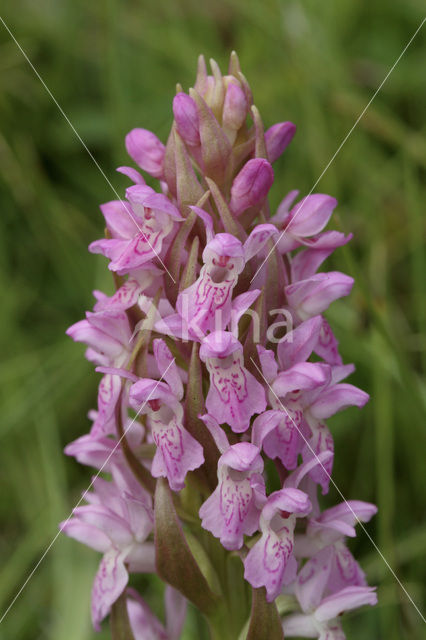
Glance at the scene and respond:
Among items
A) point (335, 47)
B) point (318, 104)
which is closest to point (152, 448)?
point (318, 104)

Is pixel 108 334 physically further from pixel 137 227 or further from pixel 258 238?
pixel 258 238

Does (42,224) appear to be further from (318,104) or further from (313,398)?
(313,398)

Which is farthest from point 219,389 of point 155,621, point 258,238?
point 155,621

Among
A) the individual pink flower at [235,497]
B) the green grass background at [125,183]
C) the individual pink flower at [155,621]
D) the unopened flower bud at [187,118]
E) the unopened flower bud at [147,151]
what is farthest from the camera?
the green grass background at [125,183]

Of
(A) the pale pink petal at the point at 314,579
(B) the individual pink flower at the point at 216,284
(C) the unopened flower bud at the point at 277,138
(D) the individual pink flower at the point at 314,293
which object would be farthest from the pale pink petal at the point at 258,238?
(A) the pale pink petal at the point at 314,579

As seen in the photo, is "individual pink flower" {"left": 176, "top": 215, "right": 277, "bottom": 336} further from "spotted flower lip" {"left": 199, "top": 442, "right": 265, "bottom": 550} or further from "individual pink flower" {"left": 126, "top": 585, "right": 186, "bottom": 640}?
"individual pink flower" {"left": 126, "top": 585, "right": 186, "bottom": 640}

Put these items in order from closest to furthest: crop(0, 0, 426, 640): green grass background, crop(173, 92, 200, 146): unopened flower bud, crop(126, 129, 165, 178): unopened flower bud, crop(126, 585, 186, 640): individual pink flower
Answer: crop(173, 92, 200, 146): unopened flower bud, crop(126, 129, 165, 178): unopened flower bud, crop(126, 585, 186, 640): individual pink flower, crop(0, 0, 426, 640): green grass background

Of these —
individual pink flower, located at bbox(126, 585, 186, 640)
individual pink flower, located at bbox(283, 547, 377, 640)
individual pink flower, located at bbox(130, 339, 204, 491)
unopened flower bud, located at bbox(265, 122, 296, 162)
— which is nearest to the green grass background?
individual pink flower, located at bbox(126, 585, 186, 640)

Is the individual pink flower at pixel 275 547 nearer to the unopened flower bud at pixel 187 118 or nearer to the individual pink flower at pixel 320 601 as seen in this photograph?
the individual pink flower at pixel 320 601
